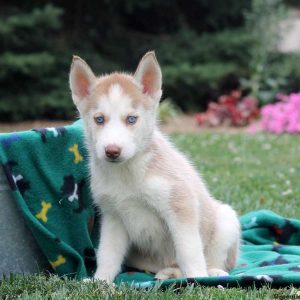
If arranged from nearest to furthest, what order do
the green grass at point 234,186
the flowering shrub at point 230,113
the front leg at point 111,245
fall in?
the green grass at point 234,186, the front leg at point 111,245, the flowering shrub at point 230,113

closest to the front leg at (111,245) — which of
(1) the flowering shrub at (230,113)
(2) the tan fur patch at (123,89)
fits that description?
(2) the tan fur patch at (123,89)

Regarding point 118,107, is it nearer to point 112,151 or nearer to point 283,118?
point 112,151

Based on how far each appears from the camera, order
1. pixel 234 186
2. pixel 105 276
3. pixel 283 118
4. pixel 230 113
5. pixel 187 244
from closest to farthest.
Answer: pixel 187 244 < pixel 105 276 < pixel 234 186 < pixel 283 118 < pixel 230 113

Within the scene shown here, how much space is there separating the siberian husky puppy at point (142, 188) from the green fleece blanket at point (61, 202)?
18 cm

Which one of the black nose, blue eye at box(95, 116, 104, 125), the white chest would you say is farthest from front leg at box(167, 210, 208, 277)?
blue eye at box(95, 116, 104, 125)

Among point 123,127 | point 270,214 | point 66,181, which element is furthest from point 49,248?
point 270,214

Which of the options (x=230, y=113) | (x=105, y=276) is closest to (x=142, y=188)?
(x=105, y=276)

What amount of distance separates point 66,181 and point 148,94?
0.87 meters

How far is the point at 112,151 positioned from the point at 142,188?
40 centimetres

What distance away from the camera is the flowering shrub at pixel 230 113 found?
1368 centimetres

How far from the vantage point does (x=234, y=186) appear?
22.1 ft

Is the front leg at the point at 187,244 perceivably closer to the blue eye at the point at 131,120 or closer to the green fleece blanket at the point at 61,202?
A: the green fleece blanket at the point at 61,202

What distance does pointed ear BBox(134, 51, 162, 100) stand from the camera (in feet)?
12.7

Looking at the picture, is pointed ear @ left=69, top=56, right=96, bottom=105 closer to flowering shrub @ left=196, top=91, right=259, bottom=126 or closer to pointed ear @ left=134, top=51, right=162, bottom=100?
pointed ear @ left=134, top=51, right=162, bottom=100
